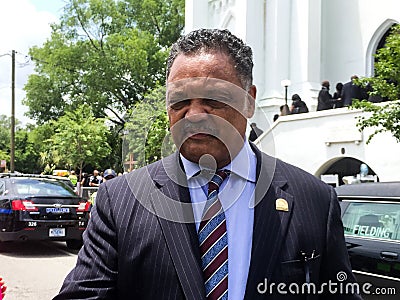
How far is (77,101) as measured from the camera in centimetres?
4125

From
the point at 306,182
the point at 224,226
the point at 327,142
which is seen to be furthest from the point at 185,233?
the point at 327,142

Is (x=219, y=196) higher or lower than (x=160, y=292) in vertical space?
higher

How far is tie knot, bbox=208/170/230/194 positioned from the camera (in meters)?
1.89

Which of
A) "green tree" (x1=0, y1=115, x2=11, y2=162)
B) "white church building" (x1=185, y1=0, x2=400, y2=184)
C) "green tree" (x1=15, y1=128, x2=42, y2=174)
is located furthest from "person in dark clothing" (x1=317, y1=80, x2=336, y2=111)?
"green tree" (x1=0, y1=115, x2=11, y2=162)

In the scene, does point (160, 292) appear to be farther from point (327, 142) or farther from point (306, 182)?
point (327, 142)

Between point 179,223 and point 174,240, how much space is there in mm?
62

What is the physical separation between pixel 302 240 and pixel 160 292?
48cm

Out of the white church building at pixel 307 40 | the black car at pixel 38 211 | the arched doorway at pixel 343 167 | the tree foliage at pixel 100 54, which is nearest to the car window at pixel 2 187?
the black car at pixel 38 211

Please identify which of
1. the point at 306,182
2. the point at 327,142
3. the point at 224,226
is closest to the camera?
the point at 224,226

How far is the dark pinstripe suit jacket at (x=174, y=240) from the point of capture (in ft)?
5.82

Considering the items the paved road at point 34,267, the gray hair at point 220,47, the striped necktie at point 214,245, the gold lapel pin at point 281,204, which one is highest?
the gray hair at point 220,47

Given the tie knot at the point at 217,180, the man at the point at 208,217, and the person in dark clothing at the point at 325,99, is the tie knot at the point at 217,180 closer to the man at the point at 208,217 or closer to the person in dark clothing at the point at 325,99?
the man at the point at 208,217

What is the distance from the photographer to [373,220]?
17.8 feet

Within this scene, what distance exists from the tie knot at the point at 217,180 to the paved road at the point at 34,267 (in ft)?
19.8
